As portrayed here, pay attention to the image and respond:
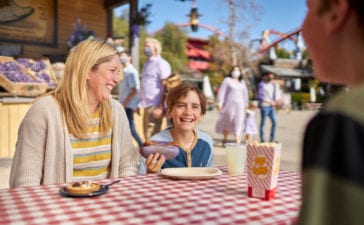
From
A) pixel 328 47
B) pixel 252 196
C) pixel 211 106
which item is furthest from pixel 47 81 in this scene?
pixel 211 106

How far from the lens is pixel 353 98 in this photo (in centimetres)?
52

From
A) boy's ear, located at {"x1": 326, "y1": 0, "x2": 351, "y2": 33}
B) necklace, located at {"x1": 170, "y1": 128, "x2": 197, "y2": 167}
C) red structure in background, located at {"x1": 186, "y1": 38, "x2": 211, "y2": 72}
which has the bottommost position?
necklace, located at {"x1": 170, "y1": 128, "x2": 197, "y2": 167}

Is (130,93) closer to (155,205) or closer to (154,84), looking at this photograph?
(154,84)

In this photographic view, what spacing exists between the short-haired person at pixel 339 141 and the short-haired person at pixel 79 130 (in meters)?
1.84

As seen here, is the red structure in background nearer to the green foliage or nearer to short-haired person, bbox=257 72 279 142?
the green foliage

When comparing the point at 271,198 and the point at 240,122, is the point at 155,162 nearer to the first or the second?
the point at 271,198

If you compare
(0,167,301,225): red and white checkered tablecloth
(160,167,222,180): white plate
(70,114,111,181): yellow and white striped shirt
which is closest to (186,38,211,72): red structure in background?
(70,114,111,181): yellow and white striped shirt

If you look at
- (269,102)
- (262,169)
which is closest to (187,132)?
(262,169)

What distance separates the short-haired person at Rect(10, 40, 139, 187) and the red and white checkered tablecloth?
1.91ft

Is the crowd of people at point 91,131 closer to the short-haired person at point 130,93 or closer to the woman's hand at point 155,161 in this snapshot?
the woman's hand at point 155,161

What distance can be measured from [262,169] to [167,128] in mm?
1339

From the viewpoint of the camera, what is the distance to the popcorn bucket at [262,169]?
4.88 ft

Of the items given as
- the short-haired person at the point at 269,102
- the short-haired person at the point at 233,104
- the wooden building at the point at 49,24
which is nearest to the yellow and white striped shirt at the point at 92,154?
the wooden building at the point at 49,24

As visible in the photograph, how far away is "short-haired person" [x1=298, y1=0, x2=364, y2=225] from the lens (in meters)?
0.50
